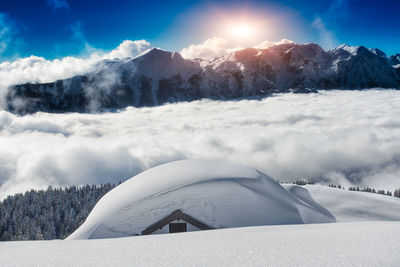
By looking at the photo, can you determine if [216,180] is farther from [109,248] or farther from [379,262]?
[379,262]

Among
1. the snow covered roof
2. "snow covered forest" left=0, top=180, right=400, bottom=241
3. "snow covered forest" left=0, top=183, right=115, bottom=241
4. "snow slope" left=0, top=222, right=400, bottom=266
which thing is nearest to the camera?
"snow slope" left=0, top=222, right=400, bottom=266

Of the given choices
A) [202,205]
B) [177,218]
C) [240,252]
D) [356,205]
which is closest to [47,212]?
[177,218]

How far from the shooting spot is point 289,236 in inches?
226

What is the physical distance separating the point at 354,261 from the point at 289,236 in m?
1.80

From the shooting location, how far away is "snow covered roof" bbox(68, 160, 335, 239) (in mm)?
15422

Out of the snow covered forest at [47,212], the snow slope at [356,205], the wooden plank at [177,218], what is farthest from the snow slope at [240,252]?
the snow covered forest at [47,212]

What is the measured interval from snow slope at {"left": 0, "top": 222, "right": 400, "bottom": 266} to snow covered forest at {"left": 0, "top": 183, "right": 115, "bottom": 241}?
308ft

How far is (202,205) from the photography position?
15.8 m

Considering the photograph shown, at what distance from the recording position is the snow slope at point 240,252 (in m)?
4.21

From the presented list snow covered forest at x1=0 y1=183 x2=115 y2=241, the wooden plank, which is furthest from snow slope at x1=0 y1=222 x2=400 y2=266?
snow covered forest at x1=0 y1=183 x2=115 y2=241

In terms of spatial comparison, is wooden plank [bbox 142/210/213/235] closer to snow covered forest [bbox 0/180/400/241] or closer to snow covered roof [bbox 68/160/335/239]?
snow covered roof [bbox 68/160/335/239]

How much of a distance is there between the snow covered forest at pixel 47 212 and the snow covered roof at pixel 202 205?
273 ft

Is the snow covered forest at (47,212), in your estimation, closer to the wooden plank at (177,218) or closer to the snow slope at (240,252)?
the wooden plank at (177,218)

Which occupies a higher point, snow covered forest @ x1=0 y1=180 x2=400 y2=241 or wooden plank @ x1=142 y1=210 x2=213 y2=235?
wooden plank @ x1=142 y1=210 x2=213 y2=235
